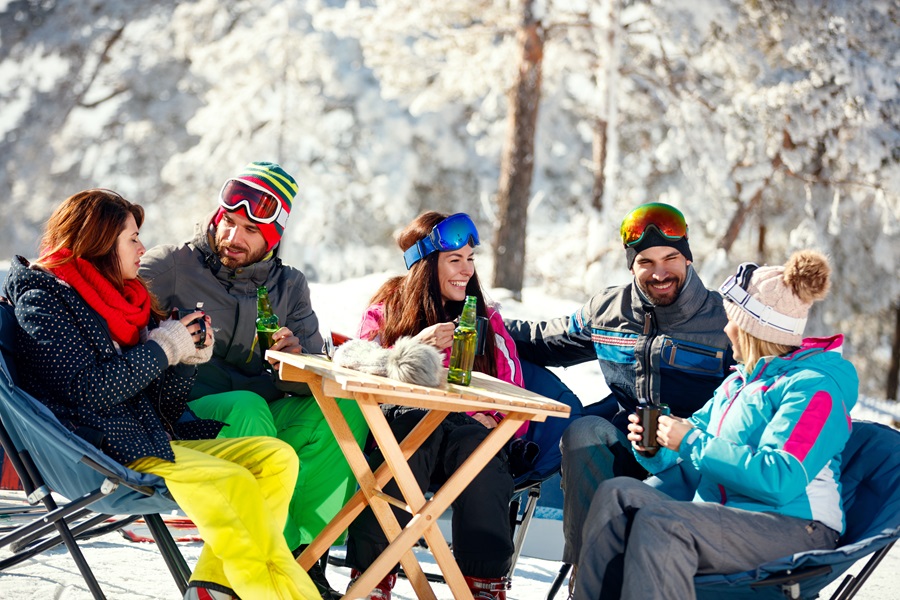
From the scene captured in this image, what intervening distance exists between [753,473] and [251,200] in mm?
2063

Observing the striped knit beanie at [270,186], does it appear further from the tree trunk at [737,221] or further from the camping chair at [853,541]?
the tree trunk at [737,221]

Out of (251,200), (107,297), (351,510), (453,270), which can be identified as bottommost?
(351,510)

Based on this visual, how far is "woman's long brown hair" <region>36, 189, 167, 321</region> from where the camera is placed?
290 centimetres

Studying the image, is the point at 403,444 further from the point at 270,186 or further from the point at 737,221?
the point at 737,221

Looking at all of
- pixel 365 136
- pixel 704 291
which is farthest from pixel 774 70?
pixel 704 291

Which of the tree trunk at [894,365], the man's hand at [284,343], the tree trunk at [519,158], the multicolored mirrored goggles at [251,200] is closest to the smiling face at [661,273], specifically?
the man's hand at [284,343]

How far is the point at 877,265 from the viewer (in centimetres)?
1390

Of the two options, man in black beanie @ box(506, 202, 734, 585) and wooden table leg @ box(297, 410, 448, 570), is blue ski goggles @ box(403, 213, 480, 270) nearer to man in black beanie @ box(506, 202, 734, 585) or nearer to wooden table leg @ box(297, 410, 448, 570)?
man in black beanie @ box(506, 202, 734, 585)

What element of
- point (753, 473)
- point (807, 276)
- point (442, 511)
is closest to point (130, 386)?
point (442, 511)

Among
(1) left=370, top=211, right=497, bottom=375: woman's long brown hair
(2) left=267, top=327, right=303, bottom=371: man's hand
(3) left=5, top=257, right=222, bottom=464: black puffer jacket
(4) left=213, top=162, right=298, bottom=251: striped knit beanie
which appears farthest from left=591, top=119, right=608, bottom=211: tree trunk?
(3) left=5, top=257, right=222, bottom=464: black puffer jacket

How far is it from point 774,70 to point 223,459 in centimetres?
1072

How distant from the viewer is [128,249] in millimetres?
2980

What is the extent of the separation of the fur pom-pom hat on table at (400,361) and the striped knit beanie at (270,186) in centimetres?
84

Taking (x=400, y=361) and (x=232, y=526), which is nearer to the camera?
(x=232, y=526)
